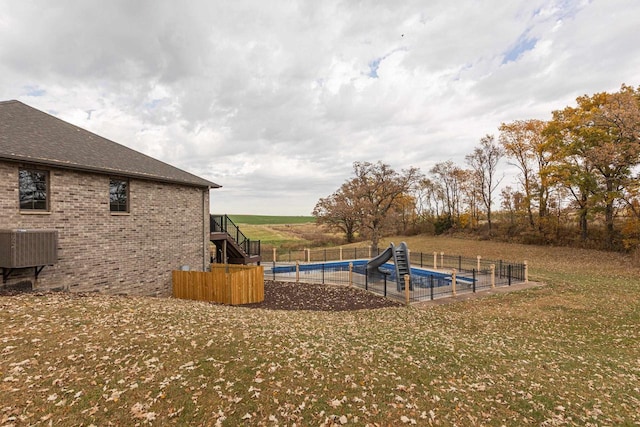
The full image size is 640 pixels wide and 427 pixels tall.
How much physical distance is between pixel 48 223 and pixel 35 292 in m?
2.23

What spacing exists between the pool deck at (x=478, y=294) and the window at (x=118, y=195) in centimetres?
1289

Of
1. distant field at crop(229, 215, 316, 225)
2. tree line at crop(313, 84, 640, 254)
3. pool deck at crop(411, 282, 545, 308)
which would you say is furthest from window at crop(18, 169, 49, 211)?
distant field at crop(229, 215, 316, 225)

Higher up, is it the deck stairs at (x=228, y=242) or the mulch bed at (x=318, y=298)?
the deck stairs at (x=228, y=242)

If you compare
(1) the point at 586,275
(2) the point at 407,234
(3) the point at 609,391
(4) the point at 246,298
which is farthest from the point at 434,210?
(3) the point at 609,391

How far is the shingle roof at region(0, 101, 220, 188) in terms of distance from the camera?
995cm

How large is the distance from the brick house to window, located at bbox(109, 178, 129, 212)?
0.13ft

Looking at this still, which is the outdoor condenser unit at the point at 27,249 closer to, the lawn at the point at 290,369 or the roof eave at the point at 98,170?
the lawn at the point at 290,369

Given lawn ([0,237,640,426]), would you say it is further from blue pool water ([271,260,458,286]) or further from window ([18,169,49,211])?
blue pool water ([271,260,458,286])

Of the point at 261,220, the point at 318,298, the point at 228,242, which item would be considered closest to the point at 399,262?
the point at 318,298

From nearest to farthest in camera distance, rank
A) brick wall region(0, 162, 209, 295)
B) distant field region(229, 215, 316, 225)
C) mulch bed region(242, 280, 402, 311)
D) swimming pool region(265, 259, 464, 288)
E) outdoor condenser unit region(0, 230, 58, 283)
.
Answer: outdoor condenser unit region(0, 230, 58, 283) < brick wall region(0, 162, 209, 295) < mulch bed region(242, 280, 402, 311) < swimming pool region(265, 259, 464, 288) < distant field region(229, 215, 316, 225)

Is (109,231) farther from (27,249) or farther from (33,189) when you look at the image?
(27,249)

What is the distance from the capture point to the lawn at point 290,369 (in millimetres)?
4527

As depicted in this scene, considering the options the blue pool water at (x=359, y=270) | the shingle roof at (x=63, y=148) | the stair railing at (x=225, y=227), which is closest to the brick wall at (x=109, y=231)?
the shingle roof at (x=63, y=148)

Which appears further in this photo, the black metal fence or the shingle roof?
the black metal fence
